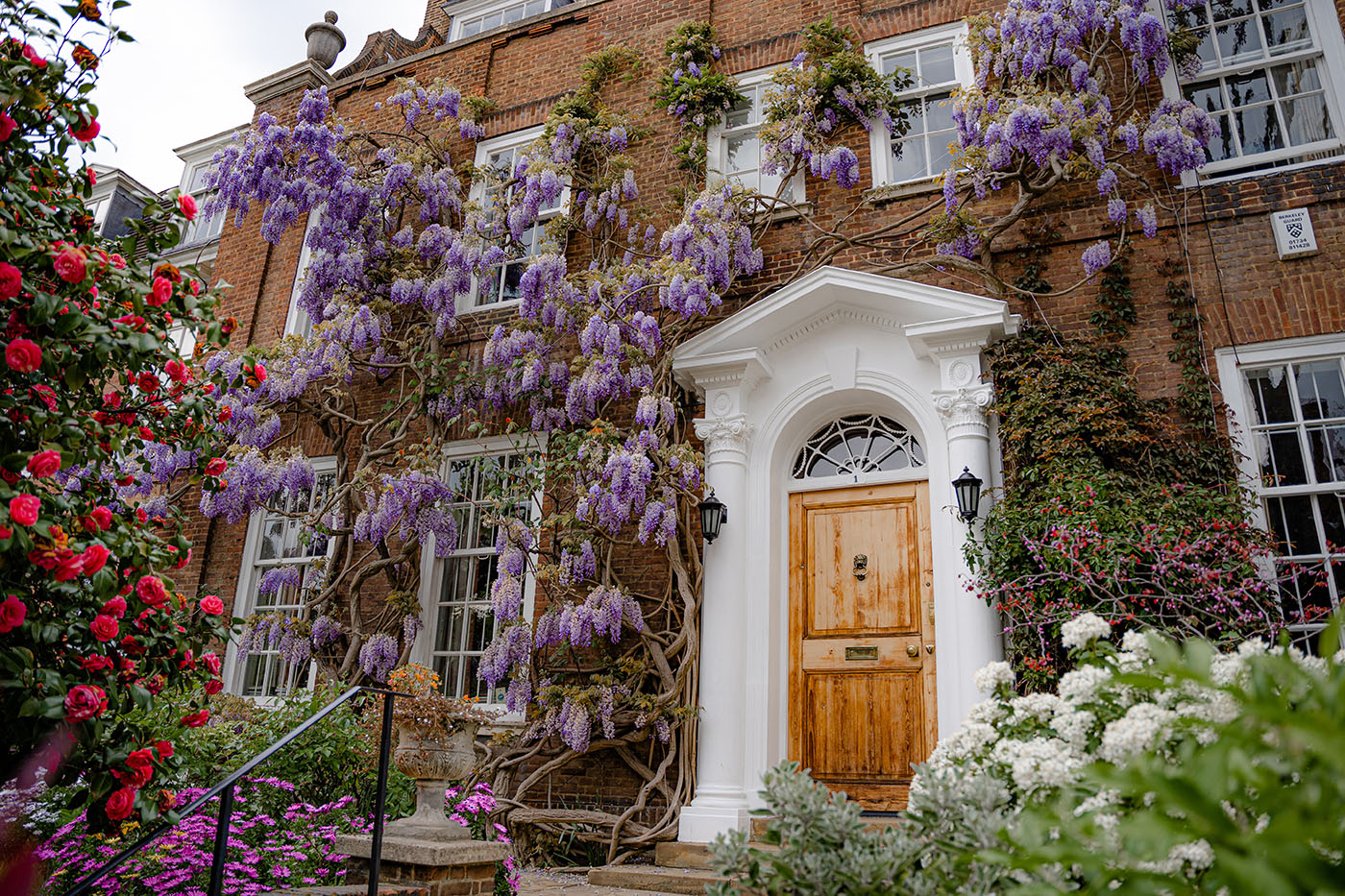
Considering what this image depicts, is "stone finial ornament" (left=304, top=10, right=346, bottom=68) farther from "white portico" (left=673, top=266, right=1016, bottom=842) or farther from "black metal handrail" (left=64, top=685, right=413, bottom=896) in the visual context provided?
"black metal handrail" (left=64, top=685, right=413, bottom=896)

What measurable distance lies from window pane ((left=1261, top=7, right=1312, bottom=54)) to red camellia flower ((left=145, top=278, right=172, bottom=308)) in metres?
7.55

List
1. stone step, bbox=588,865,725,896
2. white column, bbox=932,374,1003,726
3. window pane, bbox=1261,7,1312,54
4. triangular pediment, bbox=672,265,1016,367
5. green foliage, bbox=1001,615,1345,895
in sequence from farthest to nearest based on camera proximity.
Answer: window pane, bbox=1261,7,1312,54 → triangular pediment, bbox=672,265,1016,367 → white column, bbox=932,374,1003,726 → stone step, bbox=588,865,725,896 → green foliage, bbox=1001,615,1345,895

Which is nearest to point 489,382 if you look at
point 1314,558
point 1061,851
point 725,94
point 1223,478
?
point 725,94

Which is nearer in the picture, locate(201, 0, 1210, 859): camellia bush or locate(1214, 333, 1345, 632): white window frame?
locate(1214, 333, 1345, 632): white window frame

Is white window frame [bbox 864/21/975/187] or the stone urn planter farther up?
white window frame [bbox 864/21/975/187]

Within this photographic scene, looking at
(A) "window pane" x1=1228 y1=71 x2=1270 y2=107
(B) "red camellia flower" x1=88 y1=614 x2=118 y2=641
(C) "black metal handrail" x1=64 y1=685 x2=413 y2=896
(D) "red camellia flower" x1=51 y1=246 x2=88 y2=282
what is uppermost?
(A) "window pane" x1=1228 y1=71 x2=1270 y2=107

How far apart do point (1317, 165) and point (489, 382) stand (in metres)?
6.44

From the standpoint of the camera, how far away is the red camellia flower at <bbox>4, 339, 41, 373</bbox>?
265 centimetres

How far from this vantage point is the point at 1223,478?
5.73 m

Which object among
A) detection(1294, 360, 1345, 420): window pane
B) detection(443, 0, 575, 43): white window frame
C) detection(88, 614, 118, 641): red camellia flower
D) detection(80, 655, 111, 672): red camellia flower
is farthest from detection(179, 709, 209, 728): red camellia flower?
detection(443, 0, 575, 43): white window frame

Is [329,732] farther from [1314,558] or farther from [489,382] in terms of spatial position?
[1314,558]

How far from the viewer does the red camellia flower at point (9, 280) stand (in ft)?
8.68

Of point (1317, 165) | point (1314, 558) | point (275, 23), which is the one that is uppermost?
point (275, 23)

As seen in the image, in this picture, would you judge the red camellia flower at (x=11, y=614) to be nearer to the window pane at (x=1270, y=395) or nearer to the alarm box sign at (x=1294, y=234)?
the window pane at (x=1270, y=395)
